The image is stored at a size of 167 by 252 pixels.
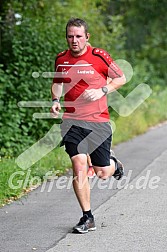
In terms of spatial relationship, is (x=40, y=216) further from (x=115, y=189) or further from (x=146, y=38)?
(x=146, y=38)

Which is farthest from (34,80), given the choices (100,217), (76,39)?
(76,39)

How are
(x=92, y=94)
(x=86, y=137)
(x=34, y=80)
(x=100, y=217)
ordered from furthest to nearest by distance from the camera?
(x=34, y=80), (x=100, y=217), (x=86, y=137), (x=92, y=94)

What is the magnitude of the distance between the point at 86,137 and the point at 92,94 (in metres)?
0.50

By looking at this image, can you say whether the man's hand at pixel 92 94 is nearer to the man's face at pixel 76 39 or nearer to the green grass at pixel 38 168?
the man's face at pixel 76 39

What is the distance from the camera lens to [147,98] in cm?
2336

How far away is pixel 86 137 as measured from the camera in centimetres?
811

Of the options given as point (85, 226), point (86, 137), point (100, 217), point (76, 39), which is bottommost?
point (100, 217)

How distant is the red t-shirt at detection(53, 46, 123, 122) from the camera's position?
8.02 meters

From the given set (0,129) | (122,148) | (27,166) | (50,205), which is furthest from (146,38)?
(50,205)

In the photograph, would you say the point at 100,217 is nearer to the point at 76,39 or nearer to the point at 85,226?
the point at 85,226

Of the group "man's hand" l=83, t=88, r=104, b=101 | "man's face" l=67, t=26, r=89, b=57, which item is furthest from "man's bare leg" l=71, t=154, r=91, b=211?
"man's face" l=67, t=26, r=89, b=57

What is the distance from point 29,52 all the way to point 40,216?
738 cm

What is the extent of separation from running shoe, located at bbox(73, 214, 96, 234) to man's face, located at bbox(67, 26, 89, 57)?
1.69 m

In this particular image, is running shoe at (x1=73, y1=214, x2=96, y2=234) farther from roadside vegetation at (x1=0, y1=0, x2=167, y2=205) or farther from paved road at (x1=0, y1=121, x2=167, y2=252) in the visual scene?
roadside vegetation at (x1=0, y1=0, x2=167, y2=205)
